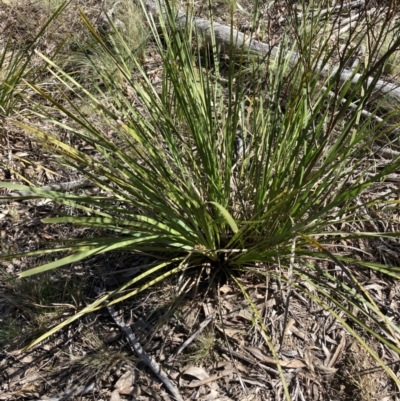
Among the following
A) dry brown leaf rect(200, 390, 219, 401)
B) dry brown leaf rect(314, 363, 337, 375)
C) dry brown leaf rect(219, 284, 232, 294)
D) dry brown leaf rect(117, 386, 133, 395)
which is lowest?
dry brown leaf rect(117, 386, 133, 395)

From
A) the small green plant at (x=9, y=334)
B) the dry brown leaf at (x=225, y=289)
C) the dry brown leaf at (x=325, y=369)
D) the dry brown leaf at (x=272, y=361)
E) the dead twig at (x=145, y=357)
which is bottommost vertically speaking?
the small green plant at (x=9, y=334)

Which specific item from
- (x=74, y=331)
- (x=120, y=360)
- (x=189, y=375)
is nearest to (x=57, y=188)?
(x=74, y=331)

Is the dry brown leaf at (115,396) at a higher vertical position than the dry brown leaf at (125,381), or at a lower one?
lower

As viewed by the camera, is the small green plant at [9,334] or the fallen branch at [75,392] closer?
the fallen branch at [75,392]

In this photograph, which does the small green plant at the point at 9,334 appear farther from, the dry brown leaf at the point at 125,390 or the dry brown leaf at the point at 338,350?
the dry brown leaf at the point at 338,350

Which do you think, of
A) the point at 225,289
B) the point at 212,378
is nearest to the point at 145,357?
the point at 212,378

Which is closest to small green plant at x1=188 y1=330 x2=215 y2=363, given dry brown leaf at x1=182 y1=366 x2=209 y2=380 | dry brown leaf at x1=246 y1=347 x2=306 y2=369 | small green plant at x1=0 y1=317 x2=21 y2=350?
dry brown leaf at x1=182 y1=366 x2=209 y2=380

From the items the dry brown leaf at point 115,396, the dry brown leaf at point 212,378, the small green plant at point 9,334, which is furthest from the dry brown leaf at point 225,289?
the small green plant at point 9,334

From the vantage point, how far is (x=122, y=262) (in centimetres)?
184

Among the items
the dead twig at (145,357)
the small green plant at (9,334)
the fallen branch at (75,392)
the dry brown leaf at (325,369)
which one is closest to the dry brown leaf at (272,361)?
the dry brown leaf at (325,369)

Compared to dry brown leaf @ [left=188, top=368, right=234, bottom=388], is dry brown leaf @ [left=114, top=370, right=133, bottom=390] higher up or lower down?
lower down

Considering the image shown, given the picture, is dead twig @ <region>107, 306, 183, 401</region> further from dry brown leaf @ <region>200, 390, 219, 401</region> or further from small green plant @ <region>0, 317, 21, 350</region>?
small green plant @ <region>0, 317, 21, 350</region>

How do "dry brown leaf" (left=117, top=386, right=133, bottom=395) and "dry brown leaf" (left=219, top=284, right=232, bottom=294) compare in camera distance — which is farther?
"dry brown leaf" (left=219, top=284, right=232, bottom=294)

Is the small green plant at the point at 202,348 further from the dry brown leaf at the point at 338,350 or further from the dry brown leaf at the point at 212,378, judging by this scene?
the dry brown leaf at the point at 338,350
